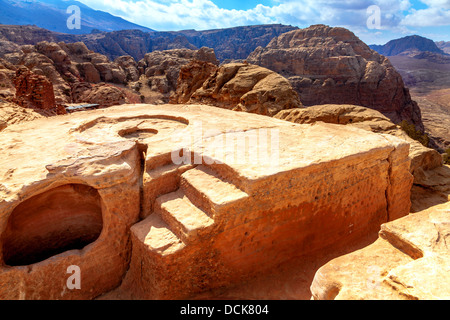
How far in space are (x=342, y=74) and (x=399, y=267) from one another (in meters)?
36.5

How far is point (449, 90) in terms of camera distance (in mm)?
52656

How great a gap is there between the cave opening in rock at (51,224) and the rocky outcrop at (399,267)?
9.86 feet

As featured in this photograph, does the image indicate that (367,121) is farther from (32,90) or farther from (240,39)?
(240,39)

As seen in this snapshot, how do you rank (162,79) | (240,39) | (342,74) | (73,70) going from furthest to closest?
(240,39), (342,74), (162,79), (73,70)

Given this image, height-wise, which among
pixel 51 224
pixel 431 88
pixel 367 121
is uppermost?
pixel 431 88

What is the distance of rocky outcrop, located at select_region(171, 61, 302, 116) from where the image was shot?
11.4 m

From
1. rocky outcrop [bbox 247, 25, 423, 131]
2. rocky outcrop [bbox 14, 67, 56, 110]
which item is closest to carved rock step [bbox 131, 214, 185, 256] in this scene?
rocky outcrop [bbox 14, 67, 56, 110]

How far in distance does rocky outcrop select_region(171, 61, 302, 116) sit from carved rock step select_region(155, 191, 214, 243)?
813cm

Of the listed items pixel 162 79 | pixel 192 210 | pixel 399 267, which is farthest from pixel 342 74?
pixel 399 267

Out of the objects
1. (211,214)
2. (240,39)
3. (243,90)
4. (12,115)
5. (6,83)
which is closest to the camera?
(211,214)

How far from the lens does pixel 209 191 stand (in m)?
3.33

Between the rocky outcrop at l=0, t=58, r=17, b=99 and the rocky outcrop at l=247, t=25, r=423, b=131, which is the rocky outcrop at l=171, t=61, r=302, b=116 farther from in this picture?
the rocky outcrop at l=247, t=25, r=423, b=131

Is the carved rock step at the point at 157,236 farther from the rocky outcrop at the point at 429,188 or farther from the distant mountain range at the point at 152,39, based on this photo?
the distant mountain range at the point at 152,39

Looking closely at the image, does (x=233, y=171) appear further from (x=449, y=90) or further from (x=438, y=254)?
(x=449, y=90)
